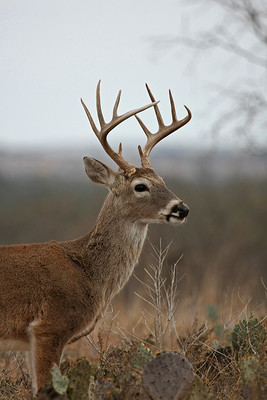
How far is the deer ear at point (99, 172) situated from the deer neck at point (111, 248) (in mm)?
160

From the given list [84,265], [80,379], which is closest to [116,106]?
[84,265]

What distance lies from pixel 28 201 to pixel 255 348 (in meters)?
26.3

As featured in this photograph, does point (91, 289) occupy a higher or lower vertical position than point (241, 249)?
higher

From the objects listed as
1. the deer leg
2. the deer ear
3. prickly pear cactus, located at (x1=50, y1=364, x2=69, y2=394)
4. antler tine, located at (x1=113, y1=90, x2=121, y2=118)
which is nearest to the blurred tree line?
the deer ear

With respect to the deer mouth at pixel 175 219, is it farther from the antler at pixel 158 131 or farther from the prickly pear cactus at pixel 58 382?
the prickly pear cactus at pixel 58 382

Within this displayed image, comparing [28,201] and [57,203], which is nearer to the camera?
[57,203]

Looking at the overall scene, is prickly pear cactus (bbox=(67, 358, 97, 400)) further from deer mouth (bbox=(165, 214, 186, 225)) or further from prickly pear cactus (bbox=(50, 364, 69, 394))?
deer mouth (bbox=(165, 214, 186, 225))

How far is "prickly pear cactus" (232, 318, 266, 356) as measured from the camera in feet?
19.3

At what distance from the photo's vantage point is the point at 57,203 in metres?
29.6

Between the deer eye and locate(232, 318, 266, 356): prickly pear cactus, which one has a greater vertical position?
the deer eye

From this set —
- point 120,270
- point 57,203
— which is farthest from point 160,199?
point 57,203

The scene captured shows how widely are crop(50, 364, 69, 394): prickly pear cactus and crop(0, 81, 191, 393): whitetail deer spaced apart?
80cm

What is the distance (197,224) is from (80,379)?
18.2 m

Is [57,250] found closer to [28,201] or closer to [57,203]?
[57,203]
